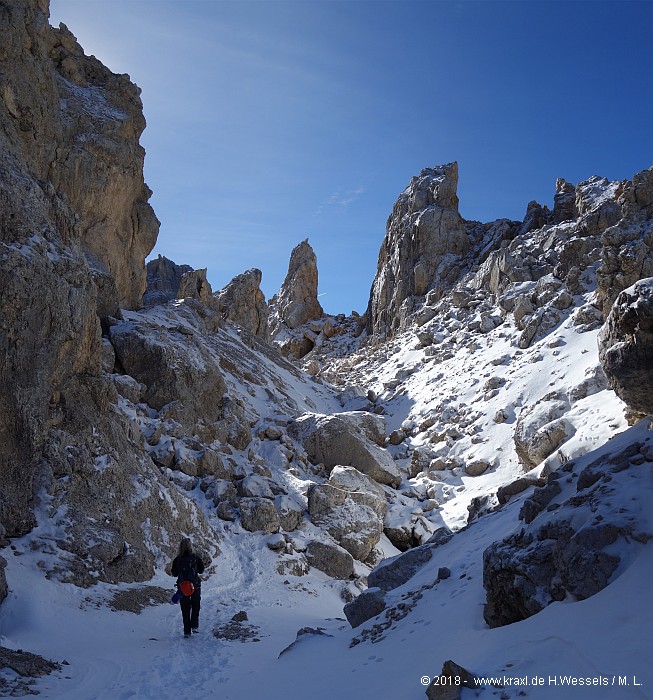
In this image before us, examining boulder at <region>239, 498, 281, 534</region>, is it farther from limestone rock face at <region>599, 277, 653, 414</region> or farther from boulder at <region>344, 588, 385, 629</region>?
limestone rock face at <region>599, 277, 653, 414</region>

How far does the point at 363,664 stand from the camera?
7137mm

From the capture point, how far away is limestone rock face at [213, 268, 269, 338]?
2096 inches

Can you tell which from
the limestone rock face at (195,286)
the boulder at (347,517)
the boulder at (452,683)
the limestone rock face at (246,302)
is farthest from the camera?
the limestone rock face at (246,302)

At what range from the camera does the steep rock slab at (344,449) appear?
26.3 meters

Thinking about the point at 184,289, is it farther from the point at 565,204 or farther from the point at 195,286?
the point at 565,204

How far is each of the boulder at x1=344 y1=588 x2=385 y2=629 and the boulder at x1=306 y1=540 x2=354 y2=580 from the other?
783 centimetres

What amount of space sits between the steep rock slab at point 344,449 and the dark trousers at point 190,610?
53.3 feet

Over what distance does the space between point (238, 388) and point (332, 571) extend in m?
14.9

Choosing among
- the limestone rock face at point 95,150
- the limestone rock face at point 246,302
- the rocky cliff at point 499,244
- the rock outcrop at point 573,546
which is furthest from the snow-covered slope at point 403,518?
the limestone rock face at point 246,302

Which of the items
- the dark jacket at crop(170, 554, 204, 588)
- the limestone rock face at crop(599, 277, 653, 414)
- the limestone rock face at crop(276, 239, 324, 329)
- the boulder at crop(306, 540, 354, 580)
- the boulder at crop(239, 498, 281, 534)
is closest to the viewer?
the limestone rock face at crop(599, 277, 653, 414)

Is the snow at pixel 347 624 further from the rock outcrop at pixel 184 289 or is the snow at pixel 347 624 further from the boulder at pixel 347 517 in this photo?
the rock outcrop at pixel 184 289

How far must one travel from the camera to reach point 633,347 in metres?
10.5

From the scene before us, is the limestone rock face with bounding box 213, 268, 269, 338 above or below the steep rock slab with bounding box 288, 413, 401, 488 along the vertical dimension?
above

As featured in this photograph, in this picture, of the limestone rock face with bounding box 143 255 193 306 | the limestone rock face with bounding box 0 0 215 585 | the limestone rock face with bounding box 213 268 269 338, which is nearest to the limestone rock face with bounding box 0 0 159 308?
the limestone rock face with bounding box 0 0 215 585
